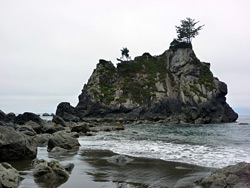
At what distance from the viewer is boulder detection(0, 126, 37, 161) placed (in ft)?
45.1

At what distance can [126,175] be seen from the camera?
1087cm

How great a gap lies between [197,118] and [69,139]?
7119cm

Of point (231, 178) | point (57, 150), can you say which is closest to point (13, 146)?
point (57, 150)

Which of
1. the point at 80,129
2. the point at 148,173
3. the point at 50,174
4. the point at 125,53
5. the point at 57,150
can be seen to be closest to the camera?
the point at 50,174

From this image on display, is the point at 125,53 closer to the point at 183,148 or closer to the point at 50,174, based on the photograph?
the point at 183,148

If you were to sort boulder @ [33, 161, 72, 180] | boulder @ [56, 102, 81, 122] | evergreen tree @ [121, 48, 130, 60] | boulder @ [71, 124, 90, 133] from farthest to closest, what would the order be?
evergreen tree @ [121, 48, 130, 60] → boulder @ [56, 102, 81, 122] → boulder @ [71, 124, 90, 133] → boulder @ [33, 161, 72, 180]

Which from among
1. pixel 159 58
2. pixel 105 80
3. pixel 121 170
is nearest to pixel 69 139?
pixel 121 170

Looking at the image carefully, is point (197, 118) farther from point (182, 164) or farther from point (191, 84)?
point (182, 164)

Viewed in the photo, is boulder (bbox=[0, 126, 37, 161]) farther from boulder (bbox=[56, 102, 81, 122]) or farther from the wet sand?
boulder (bbox=[56, 102, 81, 122])

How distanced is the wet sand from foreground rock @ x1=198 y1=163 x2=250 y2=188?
0.66 metres

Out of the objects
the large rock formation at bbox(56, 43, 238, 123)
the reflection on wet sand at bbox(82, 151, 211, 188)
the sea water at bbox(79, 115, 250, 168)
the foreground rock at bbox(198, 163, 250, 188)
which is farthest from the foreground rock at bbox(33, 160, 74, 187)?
the large rock formation at bbox(56, 43, 238, 123)

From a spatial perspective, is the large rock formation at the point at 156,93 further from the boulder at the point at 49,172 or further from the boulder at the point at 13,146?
the boulder at the point at 49,172

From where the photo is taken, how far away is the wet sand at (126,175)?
9.20m

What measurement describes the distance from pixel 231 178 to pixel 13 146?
38.9 feet
